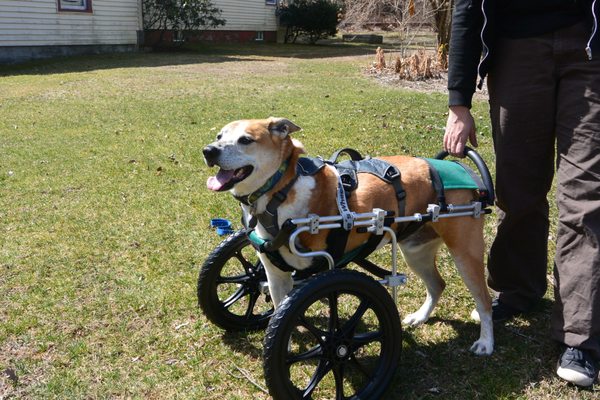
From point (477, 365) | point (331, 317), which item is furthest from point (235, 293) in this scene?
point (477, 365)

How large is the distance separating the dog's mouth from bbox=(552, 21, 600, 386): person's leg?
176 cm

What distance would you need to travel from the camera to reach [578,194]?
10.3 ft

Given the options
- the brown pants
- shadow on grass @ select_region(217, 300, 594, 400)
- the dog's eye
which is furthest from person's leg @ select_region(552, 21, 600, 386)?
the dog's eye

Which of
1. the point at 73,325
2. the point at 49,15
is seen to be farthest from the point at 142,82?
the point at 73,325

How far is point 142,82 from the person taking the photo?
1528 centimetres

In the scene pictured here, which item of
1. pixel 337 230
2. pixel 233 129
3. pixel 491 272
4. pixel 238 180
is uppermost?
pixel 233 129

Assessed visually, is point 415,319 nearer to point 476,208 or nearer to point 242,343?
point 476,208

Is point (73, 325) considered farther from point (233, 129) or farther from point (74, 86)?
point (74, 86)

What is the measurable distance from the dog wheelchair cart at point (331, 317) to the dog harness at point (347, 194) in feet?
0.13

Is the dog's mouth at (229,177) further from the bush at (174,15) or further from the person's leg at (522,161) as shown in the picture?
the bush at (174,15)

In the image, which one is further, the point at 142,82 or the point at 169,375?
the point at 142,82

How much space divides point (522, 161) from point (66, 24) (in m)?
A: 21.1

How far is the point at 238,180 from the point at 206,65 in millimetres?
17670

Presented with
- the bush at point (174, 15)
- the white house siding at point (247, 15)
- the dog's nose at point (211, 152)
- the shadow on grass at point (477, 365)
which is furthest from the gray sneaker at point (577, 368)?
the white house siding at point (247, 15)
